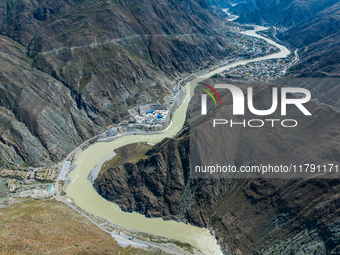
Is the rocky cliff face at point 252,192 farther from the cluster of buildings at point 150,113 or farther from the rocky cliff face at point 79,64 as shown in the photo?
the rocky cliff face at point 79,64

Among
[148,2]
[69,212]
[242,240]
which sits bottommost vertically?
[69,212]

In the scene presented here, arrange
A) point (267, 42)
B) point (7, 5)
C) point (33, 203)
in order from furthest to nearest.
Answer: point (267, 42), point (7, 5), point (33, 203)

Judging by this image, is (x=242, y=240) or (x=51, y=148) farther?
(x=51, y=148)

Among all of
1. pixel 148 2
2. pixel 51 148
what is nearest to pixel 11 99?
pixel 51 148

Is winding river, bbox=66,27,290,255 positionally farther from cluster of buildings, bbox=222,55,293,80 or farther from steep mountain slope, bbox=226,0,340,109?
cluster of buildings, bbox=222,55,293,80

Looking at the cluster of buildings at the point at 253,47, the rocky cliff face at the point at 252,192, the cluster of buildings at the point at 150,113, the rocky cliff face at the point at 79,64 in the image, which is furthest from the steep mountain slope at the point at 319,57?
the cluster of buildings at the point at 150,113

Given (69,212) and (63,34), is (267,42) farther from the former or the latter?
(69,212)

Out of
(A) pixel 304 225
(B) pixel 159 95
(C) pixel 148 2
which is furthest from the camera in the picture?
(C) pixel 148 2

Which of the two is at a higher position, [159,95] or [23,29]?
[159,95]
